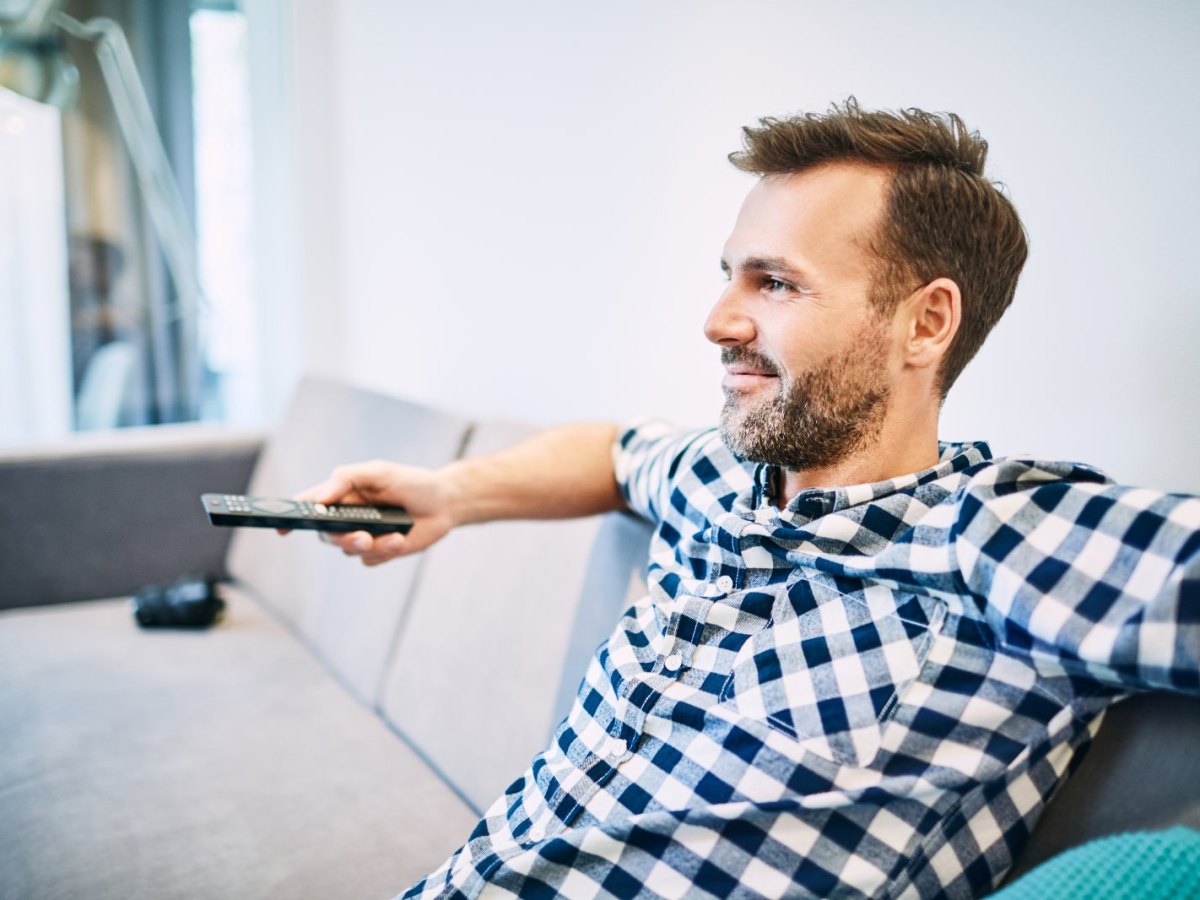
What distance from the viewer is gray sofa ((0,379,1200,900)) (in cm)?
113

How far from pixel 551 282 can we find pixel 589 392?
23 cm

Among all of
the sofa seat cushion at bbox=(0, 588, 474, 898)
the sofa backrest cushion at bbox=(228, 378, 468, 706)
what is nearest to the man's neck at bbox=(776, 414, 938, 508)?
the sofa seat cushion at bbox=(0, 588, 474, 898)

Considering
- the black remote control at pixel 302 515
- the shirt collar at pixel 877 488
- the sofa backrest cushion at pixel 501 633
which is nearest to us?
the shirt collar at pixel 877 488

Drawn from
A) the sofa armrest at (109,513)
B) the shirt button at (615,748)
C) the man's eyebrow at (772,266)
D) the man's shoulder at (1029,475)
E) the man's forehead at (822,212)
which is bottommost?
the sofa armrest at (109,513)

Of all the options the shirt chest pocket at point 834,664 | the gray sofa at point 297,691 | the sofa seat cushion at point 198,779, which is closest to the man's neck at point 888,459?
the shirt chest pocket at point 834,664

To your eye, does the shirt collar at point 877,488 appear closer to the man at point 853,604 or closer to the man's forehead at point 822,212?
the man at point 853,604

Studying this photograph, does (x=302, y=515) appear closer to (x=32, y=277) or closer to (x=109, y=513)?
(x=109, y=513)

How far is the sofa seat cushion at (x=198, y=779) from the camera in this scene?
44.9 inches

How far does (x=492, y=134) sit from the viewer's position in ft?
6.26

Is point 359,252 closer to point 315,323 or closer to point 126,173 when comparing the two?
point 315,323

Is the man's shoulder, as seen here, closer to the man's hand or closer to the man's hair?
the man's hair

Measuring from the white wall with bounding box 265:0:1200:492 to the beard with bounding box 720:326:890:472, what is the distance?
222mm

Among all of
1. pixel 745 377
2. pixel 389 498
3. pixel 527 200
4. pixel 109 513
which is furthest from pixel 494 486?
pixel 109 513

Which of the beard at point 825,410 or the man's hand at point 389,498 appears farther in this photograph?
the man's hand at point 389,498
